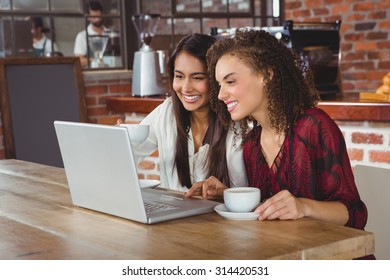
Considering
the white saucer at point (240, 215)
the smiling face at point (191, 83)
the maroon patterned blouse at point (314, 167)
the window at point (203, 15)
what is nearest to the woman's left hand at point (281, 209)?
the white saucer at point (240, 215)

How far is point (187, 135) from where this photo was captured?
2393 millimetres

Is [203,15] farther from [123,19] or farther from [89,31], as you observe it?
[89,31]

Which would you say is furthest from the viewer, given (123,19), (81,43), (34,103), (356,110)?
(123,19)

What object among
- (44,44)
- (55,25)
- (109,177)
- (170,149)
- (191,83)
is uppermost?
(55,25)

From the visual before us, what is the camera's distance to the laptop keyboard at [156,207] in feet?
5.20

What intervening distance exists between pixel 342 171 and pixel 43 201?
799 mm

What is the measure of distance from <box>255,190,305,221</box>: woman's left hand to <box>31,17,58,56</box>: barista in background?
2.72 meters

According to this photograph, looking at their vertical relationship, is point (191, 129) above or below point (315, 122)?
below

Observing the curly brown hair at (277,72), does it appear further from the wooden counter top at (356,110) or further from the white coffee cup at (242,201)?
the wooden counter top at (356,110)

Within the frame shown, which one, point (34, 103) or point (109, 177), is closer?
point (109, 177)

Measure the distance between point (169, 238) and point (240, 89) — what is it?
60 cm

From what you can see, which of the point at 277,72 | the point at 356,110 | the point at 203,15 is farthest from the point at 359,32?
the point at 277,72
